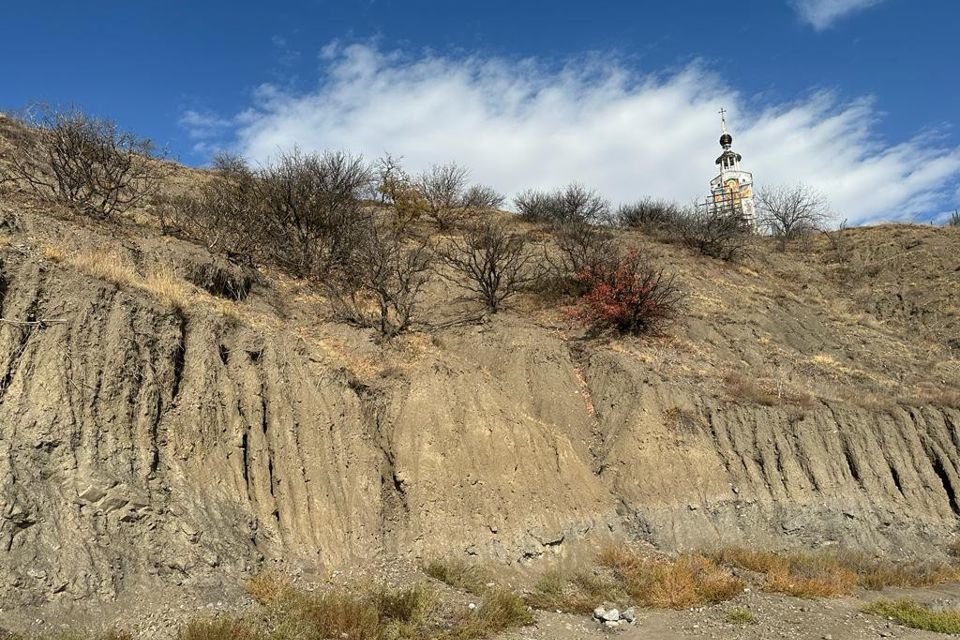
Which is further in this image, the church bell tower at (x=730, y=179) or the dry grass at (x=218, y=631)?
the church bell tower at (x=730, y=179)

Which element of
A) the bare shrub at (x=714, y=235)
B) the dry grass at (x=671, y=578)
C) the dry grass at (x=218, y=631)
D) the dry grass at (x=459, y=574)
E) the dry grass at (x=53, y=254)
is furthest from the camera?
the bare shrub at (x=714, y=235)

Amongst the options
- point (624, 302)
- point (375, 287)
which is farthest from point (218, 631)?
point (624, 302)

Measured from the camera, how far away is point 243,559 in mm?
10984

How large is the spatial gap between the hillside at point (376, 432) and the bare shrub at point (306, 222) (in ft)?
5.40

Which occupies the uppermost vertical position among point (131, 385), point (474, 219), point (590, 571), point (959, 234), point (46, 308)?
point (474, 219)

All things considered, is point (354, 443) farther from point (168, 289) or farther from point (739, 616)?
point (739, 616)

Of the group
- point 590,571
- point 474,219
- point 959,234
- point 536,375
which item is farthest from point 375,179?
point 959,234

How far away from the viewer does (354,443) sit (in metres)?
14.0

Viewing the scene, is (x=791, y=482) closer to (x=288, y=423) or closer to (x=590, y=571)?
(x=590, y=571)

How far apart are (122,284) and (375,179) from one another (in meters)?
18.8

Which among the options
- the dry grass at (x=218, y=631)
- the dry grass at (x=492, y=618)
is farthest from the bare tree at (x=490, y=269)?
the dry grass at (x=218, y=631)

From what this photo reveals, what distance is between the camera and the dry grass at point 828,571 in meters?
13.2

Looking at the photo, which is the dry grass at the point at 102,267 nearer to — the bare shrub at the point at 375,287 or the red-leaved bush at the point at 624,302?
the bare shrub at the point at 375,287

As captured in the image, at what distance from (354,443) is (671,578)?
24.8ft
